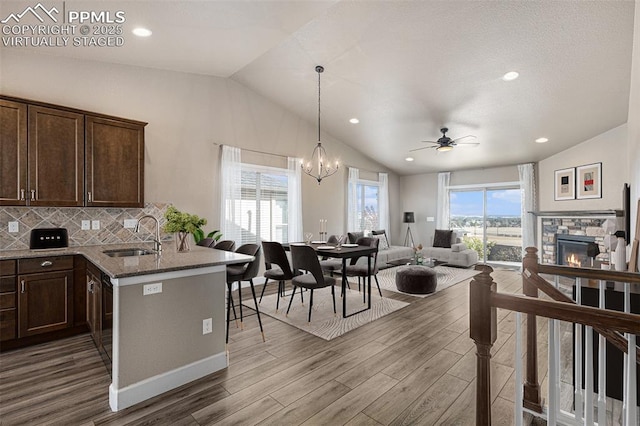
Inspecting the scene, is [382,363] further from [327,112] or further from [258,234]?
[327,112]

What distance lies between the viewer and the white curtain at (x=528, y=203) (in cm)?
707

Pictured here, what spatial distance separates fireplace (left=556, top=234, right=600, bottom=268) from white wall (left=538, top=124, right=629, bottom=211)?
0.61m

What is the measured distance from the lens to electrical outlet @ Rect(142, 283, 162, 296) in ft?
7.23

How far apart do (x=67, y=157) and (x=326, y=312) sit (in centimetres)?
360

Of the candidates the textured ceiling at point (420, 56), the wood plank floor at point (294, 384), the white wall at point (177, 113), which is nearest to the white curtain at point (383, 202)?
the textured ceiling at point (420, 56)

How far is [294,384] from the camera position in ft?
7.80

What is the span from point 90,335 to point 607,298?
4.87 m

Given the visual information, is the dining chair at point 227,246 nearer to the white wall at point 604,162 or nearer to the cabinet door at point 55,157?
the cabinet door at point 55,157

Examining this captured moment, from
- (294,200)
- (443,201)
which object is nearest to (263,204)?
(294,200)

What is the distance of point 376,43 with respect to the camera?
3.88 m

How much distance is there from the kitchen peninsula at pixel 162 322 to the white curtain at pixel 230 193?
8.02 feet

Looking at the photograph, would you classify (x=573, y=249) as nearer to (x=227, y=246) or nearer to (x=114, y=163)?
(x=227, y=246)

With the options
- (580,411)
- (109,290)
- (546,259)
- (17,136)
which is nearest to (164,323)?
(109,290)

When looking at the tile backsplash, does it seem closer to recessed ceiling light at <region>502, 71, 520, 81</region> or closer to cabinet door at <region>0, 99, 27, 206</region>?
cabinet door at <region>0, 99, 27, 206</region>
